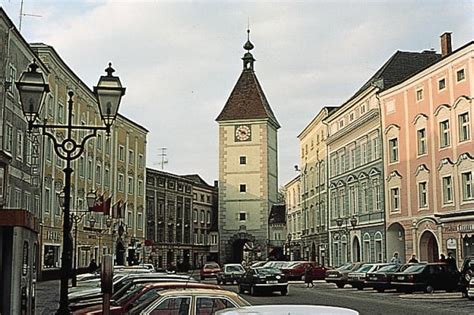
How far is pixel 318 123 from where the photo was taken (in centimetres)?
7381

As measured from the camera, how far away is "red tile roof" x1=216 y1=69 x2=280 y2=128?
9831cm

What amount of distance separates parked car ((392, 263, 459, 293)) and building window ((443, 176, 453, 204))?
8.43m

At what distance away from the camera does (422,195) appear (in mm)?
46969

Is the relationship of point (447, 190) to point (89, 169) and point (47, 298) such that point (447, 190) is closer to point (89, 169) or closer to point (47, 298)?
point (47, 298)

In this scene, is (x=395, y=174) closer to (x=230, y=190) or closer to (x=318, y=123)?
(x=318, y=123)

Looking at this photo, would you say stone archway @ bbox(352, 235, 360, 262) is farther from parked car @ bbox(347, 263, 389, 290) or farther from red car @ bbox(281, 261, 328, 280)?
parked car @ bbox(347, 263, 389, 290)

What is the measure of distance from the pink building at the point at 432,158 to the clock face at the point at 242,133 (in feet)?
150

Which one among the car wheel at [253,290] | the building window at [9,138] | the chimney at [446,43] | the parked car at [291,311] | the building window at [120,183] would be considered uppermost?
the chimney at [446,43]

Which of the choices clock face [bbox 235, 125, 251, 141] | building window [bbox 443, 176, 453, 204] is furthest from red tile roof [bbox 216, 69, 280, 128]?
building window [bbox 443, 176, 453, 204]

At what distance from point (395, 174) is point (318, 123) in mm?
23856

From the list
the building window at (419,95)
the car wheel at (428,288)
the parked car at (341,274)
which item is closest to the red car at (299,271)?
the parked car at (341,274)

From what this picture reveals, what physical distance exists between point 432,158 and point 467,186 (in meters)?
4.64

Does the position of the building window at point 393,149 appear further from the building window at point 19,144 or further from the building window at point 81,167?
the building window at point 19,144

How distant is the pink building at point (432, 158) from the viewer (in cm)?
4116
